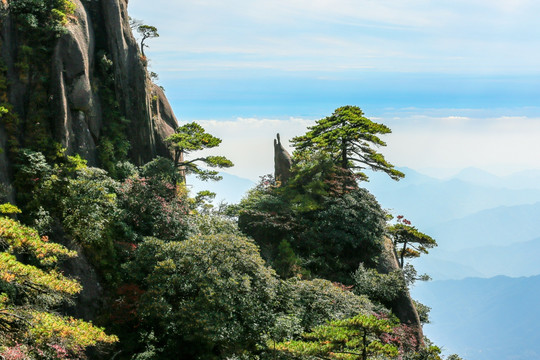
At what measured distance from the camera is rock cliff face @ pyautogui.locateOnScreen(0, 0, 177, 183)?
17.0m

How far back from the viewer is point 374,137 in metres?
25.7

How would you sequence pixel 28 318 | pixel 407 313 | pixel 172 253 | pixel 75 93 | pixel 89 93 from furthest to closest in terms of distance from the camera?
1. pixel 407 313
2. pixel 89 93
3. pixel 75 93
4. pixel 172 253
5. pixel 28 318

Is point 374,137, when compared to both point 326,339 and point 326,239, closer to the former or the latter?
point 326,239

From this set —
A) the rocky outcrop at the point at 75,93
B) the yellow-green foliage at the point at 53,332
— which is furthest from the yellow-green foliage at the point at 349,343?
the rocky outcrop at the point at 75,93

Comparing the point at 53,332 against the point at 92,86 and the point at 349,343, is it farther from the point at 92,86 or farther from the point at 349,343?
the point at 92,86

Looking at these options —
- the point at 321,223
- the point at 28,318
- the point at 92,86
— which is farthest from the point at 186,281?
the point at 92,86

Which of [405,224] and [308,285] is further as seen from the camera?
[405,224]

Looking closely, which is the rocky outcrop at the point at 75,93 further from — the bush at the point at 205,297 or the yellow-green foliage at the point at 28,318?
the yellow-green foliage at the point at 28,318

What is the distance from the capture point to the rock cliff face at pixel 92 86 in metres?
17.0

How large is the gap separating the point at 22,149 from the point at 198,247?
318 inches

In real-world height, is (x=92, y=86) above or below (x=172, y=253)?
above

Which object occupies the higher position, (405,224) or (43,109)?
(43,109)

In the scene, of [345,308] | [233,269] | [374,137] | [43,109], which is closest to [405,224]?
[374,137]

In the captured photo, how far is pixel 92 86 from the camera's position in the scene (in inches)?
822
